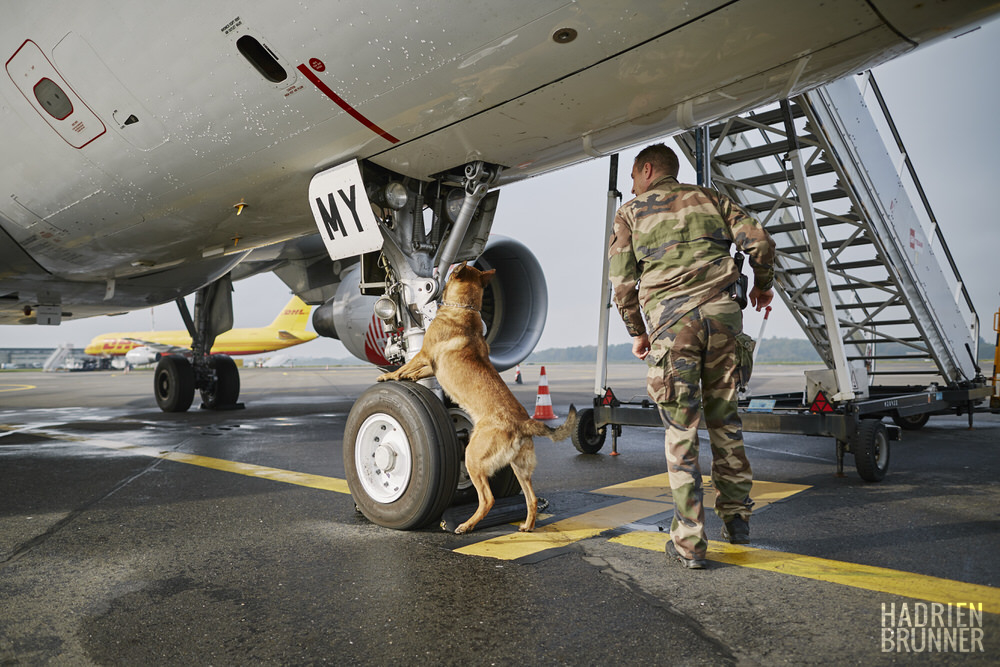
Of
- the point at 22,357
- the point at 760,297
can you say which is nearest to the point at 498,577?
the point at 760,297

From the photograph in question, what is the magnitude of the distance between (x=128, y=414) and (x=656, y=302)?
971cm

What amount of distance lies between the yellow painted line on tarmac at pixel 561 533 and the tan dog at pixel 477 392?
0.11 meters

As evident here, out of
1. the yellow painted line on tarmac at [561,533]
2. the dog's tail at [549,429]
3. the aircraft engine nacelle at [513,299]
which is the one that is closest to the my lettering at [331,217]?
the dog's tail at [549,429]

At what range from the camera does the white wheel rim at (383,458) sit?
3090 mm

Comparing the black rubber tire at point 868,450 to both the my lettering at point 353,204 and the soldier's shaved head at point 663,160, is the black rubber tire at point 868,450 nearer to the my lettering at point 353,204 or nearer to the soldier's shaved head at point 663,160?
the soldier's shaved head at point 663,160

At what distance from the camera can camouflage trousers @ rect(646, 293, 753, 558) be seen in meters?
2.49

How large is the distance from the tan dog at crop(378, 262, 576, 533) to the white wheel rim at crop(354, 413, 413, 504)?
0.25 metres

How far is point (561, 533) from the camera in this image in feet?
9.70

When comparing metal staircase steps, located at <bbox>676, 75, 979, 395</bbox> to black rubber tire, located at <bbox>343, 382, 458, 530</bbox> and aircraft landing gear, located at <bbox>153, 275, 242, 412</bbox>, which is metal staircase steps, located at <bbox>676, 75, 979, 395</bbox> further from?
aircraft landing gear, located at <bbox>153, 275, 242, 412</bbox>

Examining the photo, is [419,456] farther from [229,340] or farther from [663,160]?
[229,340]

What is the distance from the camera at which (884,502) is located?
353 centimetres

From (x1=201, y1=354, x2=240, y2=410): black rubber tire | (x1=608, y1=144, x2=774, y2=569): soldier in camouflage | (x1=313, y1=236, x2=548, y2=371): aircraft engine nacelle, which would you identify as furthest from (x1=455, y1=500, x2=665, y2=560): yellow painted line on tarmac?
(x1=201, y1=354, x2=240, y2=410): black rubber tire

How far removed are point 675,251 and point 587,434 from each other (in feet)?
10.3

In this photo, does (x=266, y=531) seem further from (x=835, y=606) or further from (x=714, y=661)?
(x=835, y=606)
